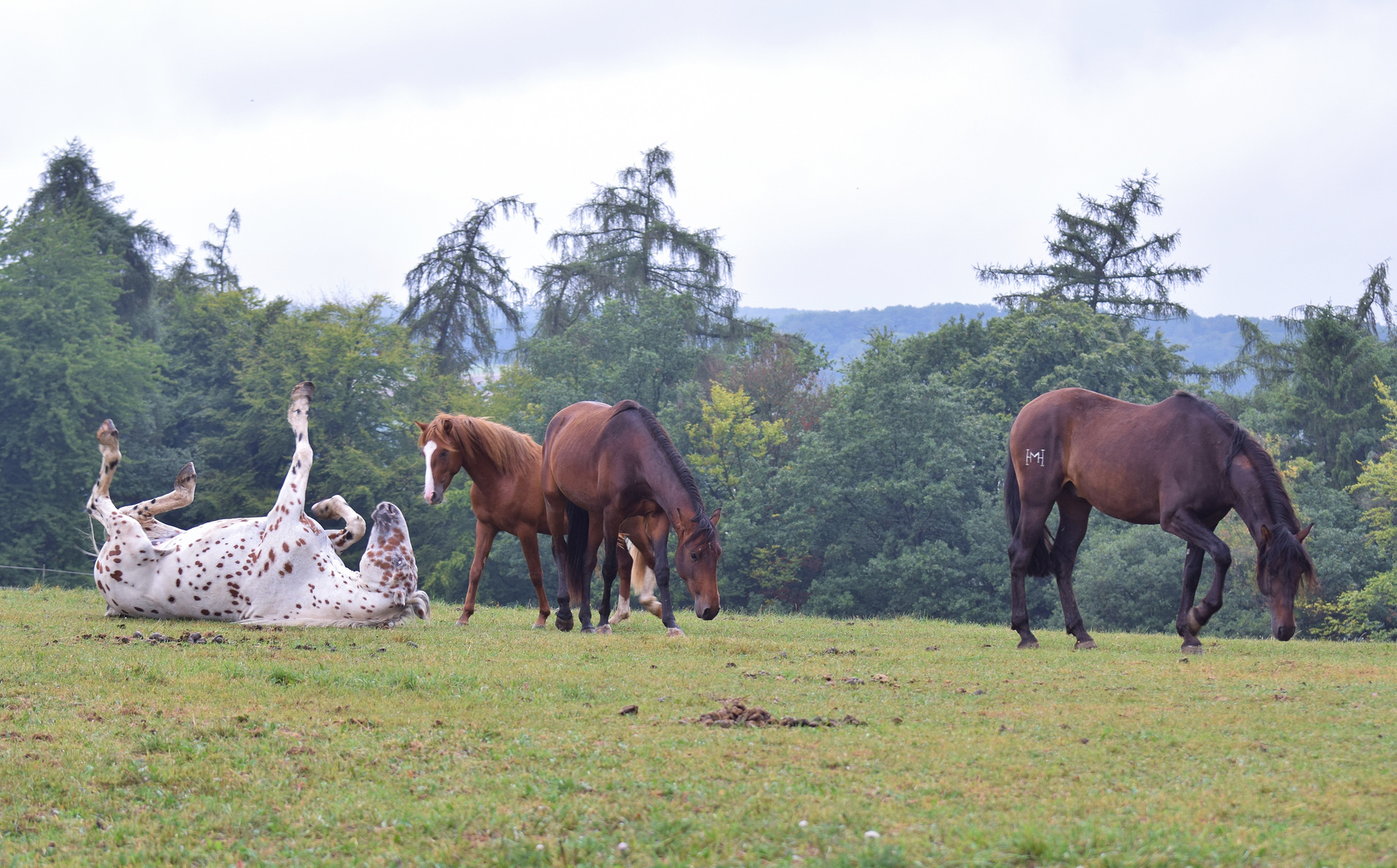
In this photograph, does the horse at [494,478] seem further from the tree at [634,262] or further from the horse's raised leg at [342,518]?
the tree at [634,262]

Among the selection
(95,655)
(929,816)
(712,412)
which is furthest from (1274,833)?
(712,412)

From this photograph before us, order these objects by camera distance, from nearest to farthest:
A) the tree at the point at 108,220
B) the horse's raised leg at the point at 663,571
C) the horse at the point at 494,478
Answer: the horse's raised leg at the point at 663,571 < the horse at the point at 494,478 < the tree at the point at 108,220

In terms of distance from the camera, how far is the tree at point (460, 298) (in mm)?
57312

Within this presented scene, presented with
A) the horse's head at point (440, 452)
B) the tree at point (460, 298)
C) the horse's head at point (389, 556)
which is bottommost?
the horse's head at point (389, 556)

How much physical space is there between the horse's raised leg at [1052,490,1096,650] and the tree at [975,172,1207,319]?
159 feet

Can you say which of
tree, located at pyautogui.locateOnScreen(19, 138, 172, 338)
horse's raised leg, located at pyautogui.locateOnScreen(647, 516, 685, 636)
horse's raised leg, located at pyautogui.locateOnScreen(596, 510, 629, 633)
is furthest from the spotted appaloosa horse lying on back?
tree, located at pyautogui.locateOnScreen(19, 138, 172, 338)

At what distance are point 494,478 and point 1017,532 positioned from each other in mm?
5805

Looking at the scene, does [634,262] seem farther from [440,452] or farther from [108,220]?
[440,452]

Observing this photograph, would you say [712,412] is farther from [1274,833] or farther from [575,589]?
[1274,833]

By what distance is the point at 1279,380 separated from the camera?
55.2 metres

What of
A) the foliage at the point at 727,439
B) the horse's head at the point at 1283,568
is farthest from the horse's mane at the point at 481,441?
the foliage at the point at 727,439

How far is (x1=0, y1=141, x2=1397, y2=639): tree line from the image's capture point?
135ft

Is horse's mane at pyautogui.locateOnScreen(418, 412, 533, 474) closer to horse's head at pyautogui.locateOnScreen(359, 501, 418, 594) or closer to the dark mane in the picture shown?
horse's head at pyautogui.locateOnScreen(359, 501, 418, 594)

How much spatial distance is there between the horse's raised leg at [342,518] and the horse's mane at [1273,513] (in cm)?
840
